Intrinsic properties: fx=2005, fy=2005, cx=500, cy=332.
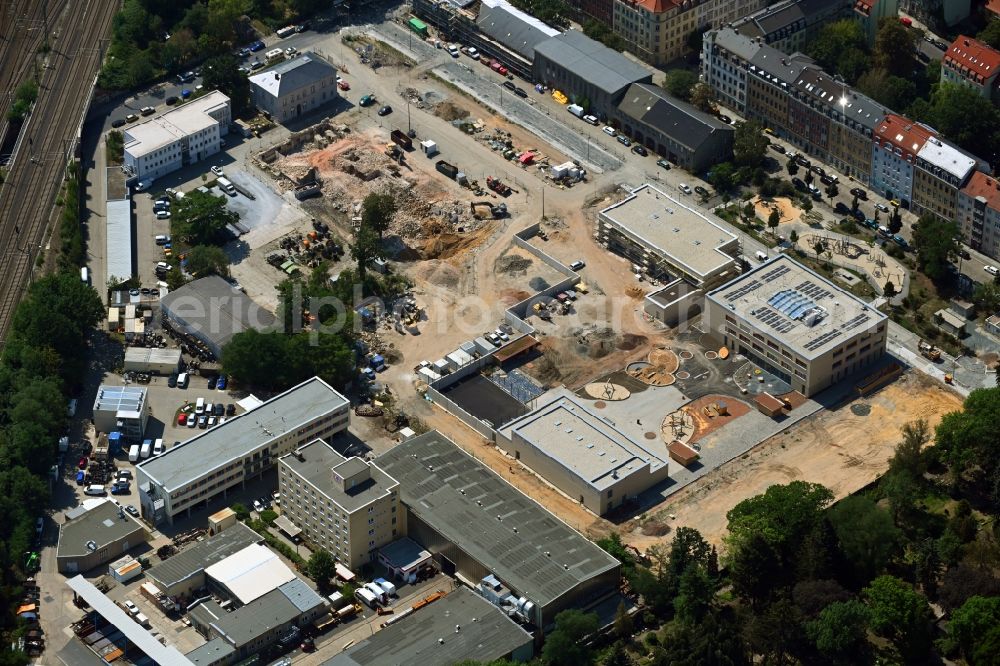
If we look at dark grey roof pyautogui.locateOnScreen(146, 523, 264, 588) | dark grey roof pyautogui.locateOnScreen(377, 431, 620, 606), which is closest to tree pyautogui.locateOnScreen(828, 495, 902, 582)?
dark grey roof pyautogui.locateOnScreen(377, 431, 620, 606)

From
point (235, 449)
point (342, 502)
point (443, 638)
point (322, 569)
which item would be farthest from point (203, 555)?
point (443, 638)

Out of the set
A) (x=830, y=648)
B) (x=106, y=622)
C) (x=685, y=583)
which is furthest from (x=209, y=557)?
(x=830, y=648)

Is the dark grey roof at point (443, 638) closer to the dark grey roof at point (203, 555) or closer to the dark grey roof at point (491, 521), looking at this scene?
the dark grey roof at point (491, 521)

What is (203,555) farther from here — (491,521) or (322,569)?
(491,521)

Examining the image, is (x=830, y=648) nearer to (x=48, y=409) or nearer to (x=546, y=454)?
(x=546, y=454)

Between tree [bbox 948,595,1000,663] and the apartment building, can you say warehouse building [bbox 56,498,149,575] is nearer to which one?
the apartment building

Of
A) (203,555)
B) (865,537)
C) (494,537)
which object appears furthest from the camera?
(494,537)
